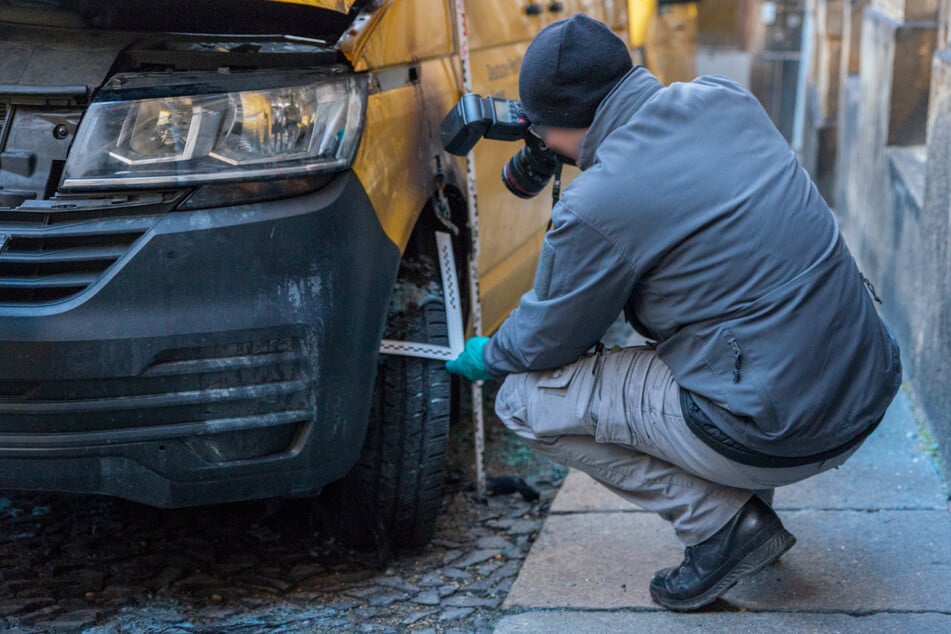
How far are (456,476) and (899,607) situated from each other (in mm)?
1534

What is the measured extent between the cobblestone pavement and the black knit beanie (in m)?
1.26

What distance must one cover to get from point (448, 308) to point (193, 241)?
35.5 inches

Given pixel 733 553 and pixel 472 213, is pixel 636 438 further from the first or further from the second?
pixel 472 213

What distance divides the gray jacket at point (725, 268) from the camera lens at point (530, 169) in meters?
0.43

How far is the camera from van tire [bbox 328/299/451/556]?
2.89m

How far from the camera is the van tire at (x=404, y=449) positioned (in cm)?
289

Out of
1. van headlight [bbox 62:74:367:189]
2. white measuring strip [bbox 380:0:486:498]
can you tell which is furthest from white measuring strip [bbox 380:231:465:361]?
van headlight [bbox 62:74:367:189]

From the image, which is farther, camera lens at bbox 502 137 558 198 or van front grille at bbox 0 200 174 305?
camera lens at bbox 502 137 558 198

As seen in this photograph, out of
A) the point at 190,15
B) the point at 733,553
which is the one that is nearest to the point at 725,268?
the point at 733,553

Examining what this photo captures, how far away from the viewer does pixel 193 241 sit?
234cm

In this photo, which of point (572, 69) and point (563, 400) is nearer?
point (572, 69)

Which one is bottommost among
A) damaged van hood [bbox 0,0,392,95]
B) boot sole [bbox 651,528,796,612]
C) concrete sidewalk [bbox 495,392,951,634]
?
concrete sidewalk [bbox 495,392,951,634]

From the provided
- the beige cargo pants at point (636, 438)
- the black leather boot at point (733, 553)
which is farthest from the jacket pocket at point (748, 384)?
the black leather boot at point (733, 553)

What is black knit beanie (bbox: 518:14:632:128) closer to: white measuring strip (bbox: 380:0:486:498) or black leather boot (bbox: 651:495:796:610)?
white measuring strip (bbox: 380:0:486:498)
